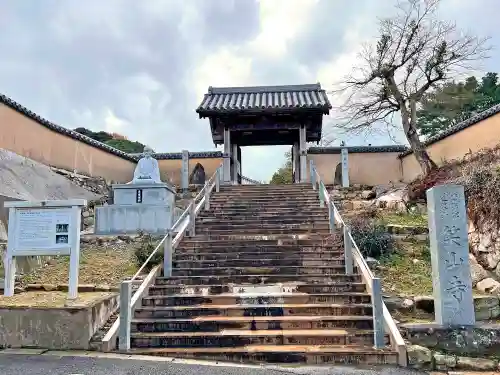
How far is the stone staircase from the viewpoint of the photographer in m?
5.73

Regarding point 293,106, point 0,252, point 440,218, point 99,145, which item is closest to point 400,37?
point 293,106

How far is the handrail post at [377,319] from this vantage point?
18.9 feet

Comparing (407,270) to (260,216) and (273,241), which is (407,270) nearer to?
(273,241)

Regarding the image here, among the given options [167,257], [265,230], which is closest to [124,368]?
[167,257]

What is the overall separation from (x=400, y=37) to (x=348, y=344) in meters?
12.6

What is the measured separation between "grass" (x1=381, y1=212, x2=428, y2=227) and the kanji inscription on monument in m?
4.16

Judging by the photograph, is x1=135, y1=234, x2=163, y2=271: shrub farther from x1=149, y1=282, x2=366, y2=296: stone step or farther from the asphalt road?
the asphalt road

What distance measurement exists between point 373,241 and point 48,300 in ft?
20.7

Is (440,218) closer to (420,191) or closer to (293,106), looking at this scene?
(420,191)

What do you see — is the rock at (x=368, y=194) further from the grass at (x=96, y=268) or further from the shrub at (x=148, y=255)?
the shrub at (x=148, y=255)

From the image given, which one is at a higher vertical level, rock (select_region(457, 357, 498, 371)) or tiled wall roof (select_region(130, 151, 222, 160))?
tiled wall roof (select_region(130, 151, 222, 160))

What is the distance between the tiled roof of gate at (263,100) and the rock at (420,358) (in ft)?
38.1

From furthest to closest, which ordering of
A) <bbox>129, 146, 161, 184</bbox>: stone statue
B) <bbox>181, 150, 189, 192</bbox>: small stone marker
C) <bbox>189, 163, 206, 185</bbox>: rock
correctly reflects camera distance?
<bbox>189, 163, 206, 185</bbox>: rock → <bbox>181, 150, 189, 192</bbox>: small stone marker → <bbox>129, 146, 161, 184</bbox>: stone statue

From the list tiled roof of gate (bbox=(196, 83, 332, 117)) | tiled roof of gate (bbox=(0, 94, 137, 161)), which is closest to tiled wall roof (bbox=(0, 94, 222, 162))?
tiled roof of gate (bbox=(0, 94, 137, 161))
